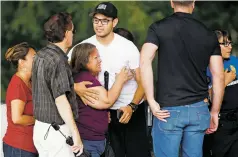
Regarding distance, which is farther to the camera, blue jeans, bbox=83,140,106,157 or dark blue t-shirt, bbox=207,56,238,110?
dark blue t-shirt, bbox=207,56,238,110

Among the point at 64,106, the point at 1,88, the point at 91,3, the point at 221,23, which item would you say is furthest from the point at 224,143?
the point at 1,88

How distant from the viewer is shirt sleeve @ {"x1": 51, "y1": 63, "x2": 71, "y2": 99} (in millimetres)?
3398

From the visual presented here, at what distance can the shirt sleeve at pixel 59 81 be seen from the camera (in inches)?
134

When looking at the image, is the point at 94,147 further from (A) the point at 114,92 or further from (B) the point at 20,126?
(B) the point at 20,126

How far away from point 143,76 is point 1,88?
3323 millimetres

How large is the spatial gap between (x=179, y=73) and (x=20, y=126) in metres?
1.21

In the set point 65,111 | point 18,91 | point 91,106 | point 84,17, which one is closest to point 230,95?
point 91,106

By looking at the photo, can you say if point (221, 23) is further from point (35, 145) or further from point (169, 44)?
point (35, 145)

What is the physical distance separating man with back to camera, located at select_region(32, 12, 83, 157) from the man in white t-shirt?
70 cm

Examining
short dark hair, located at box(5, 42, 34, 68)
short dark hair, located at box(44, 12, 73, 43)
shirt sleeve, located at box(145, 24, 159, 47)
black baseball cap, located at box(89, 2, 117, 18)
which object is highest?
black baseball cap, located at box(89, 2, 117, 18)

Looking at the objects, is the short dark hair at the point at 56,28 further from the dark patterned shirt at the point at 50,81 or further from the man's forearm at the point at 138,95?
the man's forearm at the point at 138,95

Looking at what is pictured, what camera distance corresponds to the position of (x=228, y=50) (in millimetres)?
4438

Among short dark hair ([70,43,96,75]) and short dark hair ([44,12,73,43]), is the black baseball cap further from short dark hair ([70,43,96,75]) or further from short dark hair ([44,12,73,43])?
short dark hair ([44,12,73,43])

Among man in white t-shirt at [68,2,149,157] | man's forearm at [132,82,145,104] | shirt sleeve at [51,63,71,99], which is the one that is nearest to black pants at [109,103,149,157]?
man in white t-shirt at [68,2,149,157]
